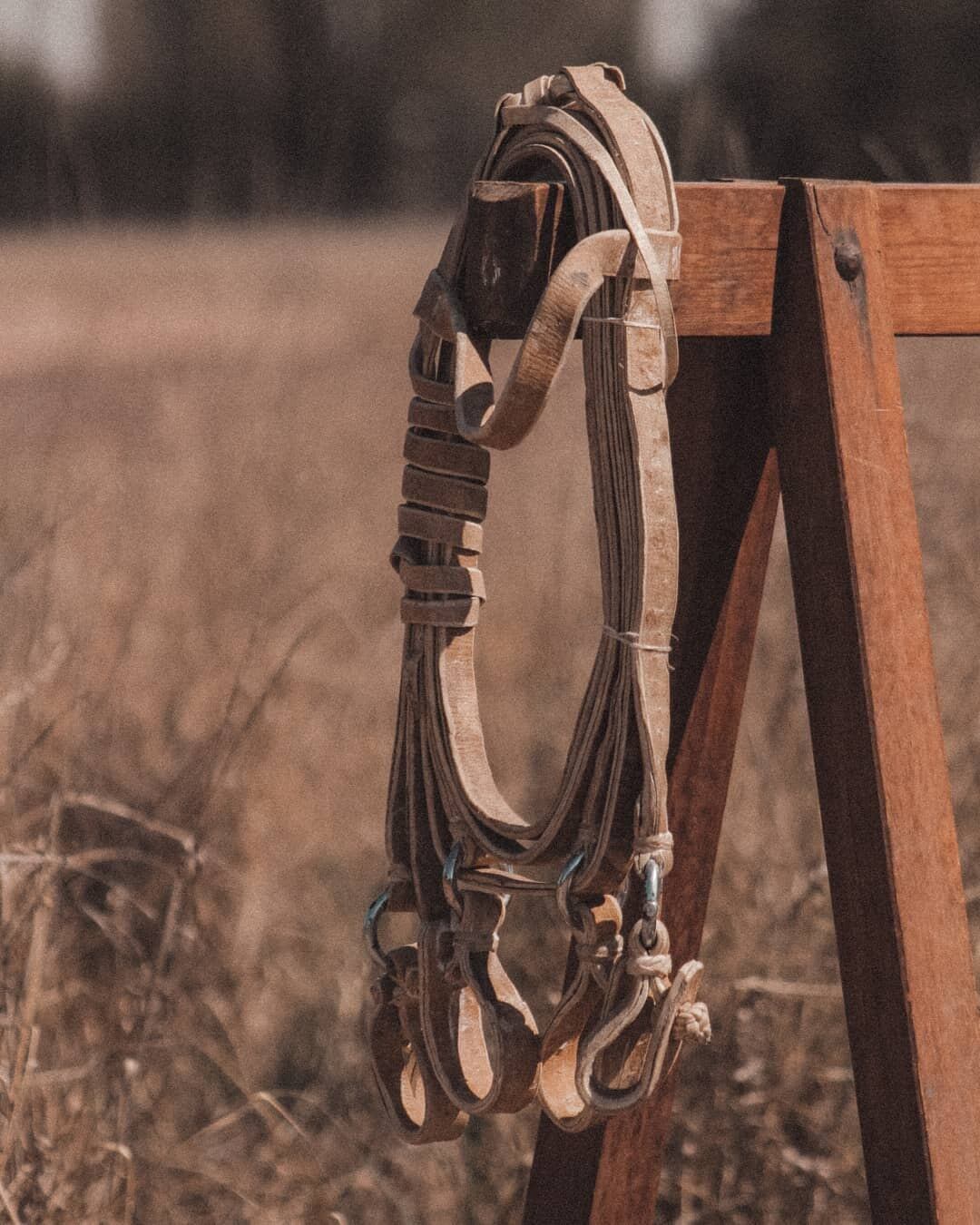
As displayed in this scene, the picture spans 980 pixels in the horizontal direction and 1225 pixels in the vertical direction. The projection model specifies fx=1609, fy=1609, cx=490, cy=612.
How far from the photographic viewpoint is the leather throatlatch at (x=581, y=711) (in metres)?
0.87

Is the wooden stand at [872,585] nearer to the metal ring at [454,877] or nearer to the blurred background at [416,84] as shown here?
the metal ring at [454,877]

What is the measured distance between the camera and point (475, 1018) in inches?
38.8

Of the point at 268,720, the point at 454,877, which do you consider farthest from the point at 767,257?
the point at 268,720

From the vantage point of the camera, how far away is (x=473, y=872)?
0.96 m

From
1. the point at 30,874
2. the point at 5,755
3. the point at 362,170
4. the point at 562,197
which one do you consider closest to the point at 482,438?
the point at 562,197

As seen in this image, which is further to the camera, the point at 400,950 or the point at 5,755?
the point at 5,755

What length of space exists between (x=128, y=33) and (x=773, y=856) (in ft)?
24.7

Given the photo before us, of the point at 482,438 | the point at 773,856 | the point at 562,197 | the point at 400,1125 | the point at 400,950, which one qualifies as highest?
the point at 562,197

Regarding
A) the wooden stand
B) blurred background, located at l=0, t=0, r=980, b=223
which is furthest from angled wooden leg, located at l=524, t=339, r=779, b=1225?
blurred background, located at l=0, t=0, r=980, b=223

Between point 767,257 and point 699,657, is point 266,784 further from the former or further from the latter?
point 767,257

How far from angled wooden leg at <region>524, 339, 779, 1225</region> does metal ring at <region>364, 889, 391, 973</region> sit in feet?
0.81

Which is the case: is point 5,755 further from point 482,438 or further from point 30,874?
point 482,438

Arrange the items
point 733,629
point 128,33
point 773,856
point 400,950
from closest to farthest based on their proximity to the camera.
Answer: point 400,950
point 733,629
point 773,856
point 128,33

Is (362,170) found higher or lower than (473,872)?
higher
